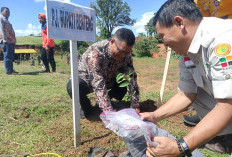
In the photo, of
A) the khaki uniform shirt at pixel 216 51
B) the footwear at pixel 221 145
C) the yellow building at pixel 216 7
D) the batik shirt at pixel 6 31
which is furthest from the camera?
the batik shirt at pixel 6 31

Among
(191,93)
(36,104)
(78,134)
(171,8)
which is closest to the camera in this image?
(171,8)

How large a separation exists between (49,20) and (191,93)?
139 cm

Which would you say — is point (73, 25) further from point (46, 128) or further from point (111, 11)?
point (111, 11)

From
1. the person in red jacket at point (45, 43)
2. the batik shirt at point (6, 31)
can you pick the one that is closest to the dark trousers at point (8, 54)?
the batik shirt at point (6, 31)

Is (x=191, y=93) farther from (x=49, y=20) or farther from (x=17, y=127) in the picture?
(x=17, y=127)

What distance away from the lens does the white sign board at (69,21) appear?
1.54 meters

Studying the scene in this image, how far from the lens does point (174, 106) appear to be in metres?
1.59

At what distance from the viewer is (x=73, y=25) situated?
5.62 ft

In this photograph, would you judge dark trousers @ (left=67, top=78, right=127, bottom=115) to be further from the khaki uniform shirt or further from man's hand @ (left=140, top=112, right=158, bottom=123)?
the khaki uniform shirt

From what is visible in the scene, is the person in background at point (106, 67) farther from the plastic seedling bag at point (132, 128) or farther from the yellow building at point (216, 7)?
the yellow building at point (216, 7)

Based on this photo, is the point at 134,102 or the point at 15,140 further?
the point at 134,102

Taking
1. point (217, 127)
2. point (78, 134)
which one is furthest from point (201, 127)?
point (78, 134)

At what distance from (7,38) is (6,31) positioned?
0.63 ft

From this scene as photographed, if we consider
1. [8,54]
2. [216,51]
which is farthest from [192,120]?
[8,54]
